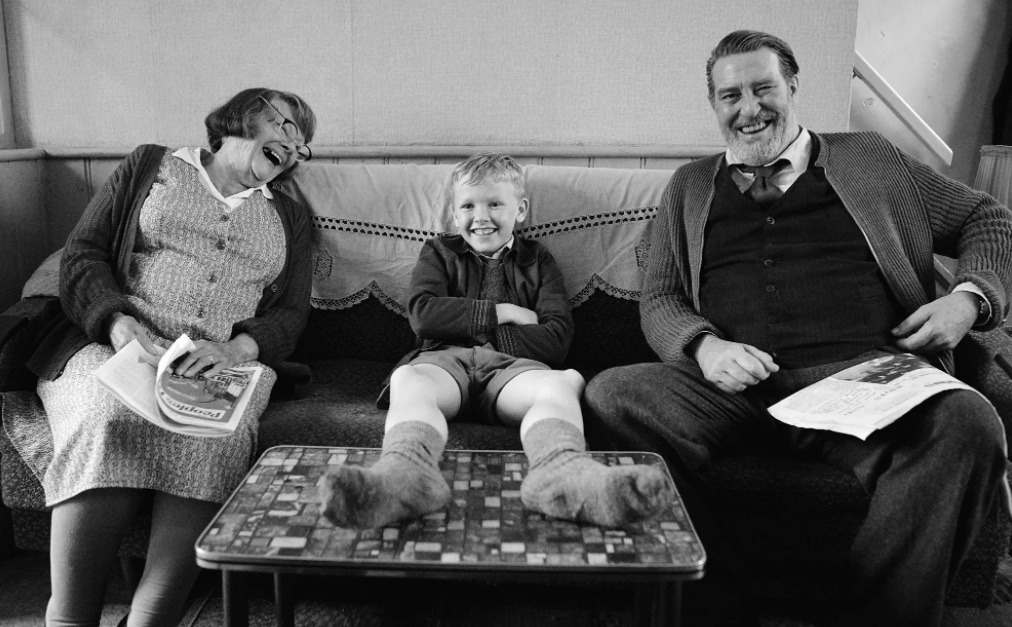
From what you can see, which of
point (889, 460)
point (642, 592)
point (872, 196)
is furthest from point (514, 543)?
point (872, 196)

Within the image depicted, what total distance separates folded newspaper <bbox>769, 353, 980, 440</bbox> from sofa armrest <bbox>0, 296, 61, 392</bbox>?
1488 mm

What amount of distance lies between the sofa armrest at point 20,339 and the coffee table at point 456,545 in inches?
28.6

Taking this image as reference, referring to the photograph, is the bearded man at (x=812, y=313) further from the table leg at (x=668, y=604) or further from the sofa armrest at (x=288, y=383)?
the sofa armrest at (x=288, y=383)

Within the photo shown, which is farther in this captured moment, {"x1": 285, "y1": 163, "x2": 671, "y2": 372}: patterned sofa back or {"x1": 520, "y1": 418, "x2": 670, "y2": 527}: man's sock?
{"x1": 285, "y1": 163, "x2": 671, "y2": 372}: patterned sofa back

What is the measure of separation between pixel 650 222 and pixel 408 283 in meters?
0.66

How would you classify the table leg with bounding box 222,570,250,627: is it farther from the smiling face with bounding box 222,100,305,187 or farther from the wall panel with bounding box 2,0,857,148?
the wall panel with bounding box 2,0,857,148

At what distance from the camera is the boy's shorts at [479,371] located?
5.44ft

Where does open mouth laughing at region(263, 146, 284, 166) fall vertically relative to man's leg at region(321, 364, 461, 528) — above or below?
above

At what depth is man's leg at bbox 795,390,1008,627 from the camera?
1.29 meters

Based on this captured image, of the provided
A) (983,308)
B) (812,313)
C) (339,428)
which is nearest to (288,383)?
(339,428)

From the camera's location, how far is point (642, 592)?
1.26 meters

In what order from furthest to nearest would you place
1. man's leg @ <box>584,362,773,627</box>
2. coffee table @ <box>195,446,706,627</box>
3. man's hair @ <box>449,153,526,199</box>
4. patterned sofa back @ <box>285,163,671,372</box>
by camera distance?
patterned sofa back @ <box>285,163,671,372</box>
man's hair @ <box>449,153,526,199</box>
man's leg @ <box>584,362,773,627</box>
coffee table @ <box>195,446,706,627</box>

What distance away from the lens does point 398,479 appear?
109cm

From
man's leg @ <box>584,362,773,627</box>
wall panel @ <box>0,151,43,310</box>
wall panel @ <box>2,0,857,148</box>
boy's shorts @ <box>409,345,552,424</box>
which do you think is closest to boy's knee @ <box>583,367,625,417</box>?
man's leg @ <box>584,362,773,627</box>
